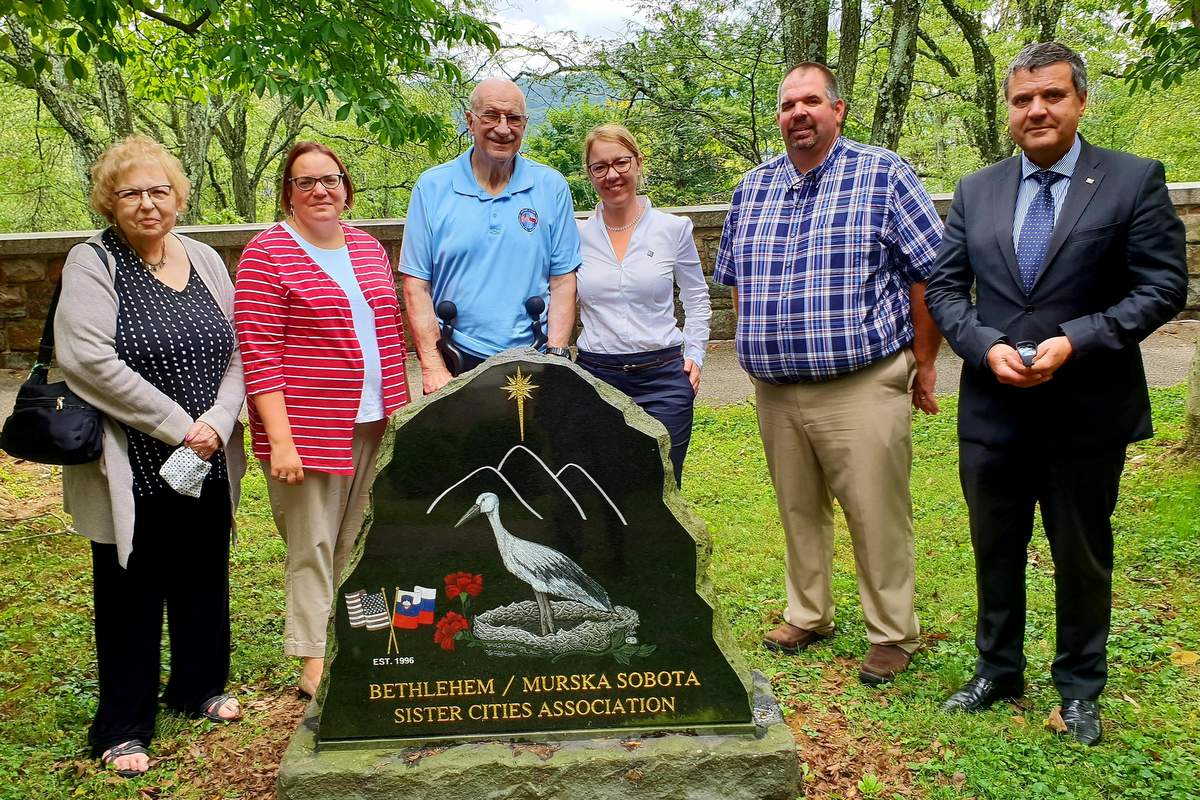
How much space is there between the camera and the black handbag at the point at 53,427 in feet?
9.93

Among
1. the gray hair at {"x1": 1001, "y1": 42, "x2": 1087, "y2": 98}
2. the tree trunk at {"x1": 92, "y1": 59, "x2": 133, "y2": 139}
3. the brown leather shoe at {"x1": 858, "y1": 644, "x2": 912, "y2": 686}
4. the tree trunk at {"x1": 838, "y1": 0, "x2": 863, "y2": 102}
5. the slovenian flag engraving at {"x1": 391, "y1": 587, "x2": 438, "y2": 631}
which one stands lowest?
the brown leather shoe at {"x1": 858, "y1": 644, "x2": 912, "y2": 686}

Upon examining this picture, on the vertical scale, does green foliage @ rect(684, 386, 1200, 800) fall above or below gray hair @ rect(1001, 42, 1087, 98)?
below

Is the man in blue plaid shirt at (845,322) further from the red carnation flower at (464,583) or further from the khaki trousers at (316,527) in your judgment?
the khaki trousers at (316,527)

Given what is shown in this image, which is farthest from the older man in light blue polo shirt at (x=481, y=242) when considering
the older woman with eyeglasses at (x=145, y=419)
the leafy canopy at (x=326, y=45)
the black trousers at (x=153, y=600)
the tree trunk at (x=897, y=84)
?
the tree trunk at (x=897, y=84)

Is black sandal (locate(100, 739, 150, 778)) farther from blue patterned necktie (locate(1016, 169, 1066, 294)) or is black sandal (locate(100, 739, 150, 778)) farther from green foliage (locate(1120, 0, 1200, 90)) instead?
green foliage (locate(1120, 0, 1200, 90))

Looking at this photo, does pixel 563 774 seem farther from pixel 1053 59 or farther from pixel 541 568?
pixel 1053 59

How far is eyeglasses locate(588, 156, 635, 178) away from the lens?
3834mm

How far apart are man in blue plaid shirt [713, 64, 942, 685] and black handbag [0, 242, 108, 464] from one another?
233 cm

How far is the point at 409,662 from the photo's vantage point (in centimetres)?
313

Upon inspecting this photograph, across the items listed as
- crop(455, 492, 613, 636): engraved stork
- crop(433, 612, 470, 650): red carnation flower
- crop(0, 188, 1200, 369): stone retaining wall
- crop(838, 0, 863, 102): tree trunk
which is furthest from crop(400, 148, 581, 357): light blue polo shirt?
crop(838, 0, 863, 102): tree trunk

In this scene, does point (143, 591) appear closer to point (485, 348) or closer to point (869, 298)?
point (485, 348)

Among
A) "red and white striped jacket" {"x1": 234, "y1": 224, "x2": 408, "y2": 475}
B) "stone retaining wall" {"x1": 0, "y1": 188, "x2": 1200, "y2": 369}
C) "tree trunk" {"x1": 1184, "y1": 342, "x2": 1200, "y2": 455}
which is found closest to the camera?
"red and white striped jacket" {"x1": 234, "y1": 224, "x2": 408, "y2": 475}

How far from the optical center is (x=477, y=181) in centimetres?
360

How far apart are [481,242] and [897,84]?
5.15 m
